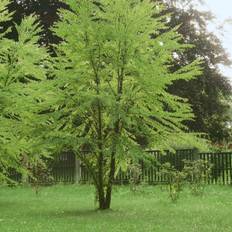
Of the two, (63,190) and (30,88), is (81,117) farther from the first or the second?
(63,190)

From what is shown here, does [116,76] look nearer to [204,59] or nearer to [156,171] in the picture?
[156,171]

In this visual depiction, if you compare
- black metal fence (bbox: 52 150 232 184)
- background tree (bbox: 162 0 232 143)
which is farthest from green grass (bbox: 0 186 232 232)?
background tree (bbox: 162 0 232 143)

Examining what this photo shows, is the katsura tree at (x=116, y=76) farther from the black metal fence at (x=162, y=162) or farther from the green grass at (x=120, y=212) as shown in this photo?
the black metal fence at (x=162, y=162)

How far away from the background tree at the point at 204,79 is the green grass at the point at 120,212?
1061 cm

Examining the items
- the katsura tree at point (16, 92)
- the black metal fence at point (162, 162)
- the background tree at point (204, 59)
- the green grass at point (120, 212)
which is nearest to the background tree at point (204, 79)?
the background tree at point (204, 59)

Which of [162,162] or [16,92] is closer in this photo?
[16,92]

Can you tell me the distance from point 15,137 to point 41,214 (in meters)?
3.65

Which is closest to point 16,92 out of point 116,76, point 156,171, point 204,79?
point 116,76

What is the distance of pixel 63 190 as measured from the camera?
24.2m

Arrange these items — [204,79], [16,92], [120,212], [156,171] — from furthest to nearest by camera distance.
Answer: [204,79] < [156,171] < [16,92] < [120,212]

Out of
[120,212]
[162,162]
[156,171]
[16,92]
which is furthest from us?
[162,162]

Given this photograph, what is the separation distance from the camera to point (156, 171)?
23266 mm

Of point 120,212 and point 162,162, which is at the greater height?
point 162,162

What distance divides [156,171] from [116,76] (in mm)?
8623
